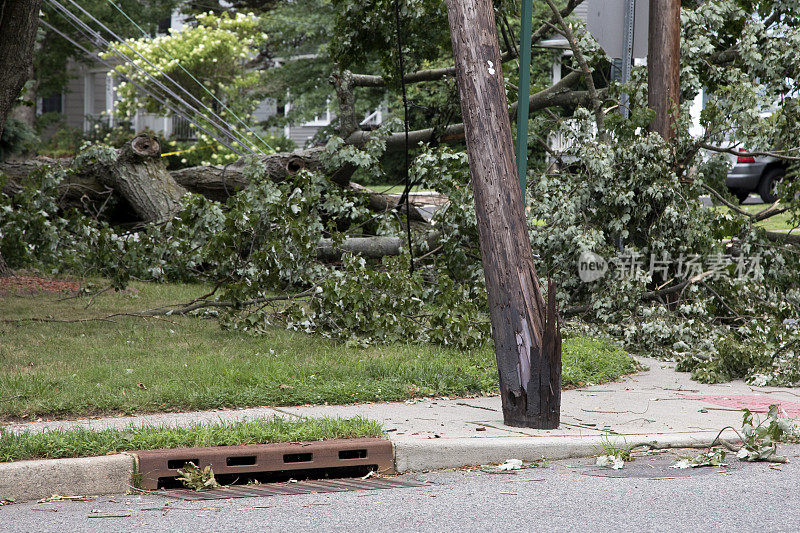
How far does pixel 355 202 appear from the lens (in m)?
11.9

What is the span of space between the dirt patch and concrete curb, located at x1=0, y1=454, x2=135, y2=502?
6278 mm

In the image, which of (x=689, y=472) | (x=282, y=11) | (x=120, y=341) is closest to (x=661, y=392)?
(x=689, y=472)

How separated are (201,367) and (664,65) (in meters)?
6.77

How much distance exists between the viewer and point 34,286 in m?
10.5

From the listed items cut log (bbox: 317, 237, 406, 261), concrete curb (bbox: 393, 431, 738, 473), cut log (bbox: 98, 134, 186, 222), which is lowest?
concrete curb (bbox: 393, 431, 738, 473)

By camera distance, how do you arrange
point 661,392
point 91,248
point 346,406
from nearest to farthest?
point 346,406, point 661,392, point 91,248

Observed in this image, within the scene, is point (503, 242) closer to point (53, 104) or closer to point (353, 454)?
point (353, 454)

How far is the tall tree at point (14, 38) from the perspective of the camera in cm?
922

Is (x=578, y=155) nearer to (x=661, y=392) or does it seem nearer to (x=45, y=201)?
(x=661, y=392)

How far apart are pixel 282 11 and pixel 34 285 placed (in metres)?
18.6

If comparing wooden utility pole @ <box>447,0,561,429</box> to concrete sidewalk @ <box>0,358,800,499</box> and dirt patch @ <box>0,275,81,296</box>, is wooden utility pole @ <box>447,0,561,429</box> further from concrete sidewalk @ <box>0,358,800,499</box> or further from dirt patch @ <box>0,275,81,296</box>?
dirt patch @ <box>0,275,81,296</box>

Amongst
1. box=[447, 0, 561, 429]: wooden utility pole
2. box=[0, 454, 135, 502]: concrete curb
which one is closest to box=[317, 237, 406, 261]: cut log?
box=[447, 0, 561, 429]: wooden utility pole

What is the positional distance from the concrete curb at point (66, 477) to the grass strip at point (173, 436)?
0.47ft

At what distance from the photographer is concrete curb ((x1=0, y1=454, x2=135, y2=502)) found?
13.9ft
